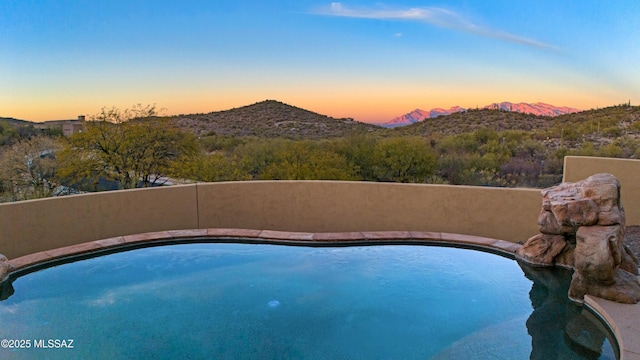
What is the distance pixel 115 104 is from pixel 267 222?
30.5ft

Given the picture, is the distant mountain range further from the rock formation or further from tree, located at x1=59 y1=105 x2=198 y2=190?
the rock formation

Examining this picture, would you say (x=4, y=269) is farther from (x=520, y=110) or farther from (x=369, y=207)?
(x=520, y=110)

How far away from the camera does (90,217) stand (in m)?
7.11

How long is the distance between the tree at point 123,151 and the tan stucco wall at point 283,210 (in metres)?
5.48

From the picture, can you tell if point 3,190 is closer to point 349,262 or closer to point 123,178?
point 123,178

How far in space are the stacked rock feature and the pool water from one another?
1.29 ft

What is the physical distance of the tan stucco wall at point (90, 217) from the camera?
6473mm

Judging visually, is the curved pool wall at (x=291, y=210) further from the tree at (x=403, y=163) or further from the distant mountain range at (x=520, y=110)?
the distant mountain range at (x=520, y=110)

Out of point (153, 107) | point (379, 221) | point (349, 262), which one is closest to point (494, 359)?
point (349, 262)

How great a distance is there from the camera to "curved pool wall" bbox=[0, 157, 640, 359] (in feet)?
22.3

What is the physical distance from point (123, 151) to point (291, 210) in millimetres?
7489

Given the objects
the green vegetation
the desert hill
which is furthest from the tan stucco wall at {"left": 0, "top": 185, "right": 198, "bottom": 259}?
the desert hill

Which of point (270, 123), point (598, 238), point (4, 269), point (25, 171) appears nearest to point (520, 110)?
point (270, 123)

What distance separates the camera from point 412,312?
494 centimetres
